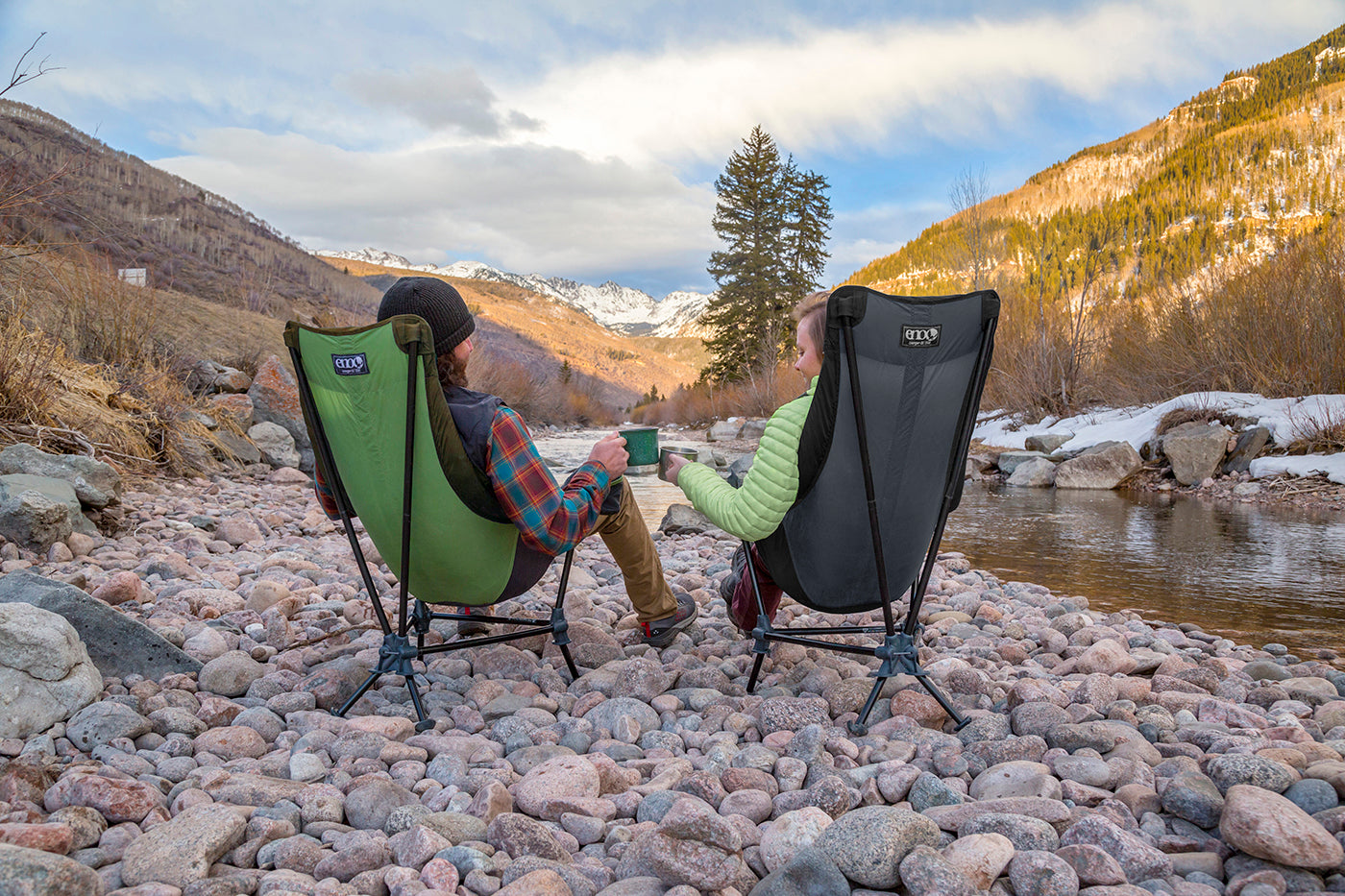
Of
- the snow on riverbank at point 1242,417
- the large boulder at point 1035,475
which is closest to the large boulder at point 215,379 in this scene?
the large boulder at point 1035,475

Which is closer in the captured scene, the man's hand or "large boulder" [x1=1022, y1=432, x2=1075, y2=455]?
the man's hand

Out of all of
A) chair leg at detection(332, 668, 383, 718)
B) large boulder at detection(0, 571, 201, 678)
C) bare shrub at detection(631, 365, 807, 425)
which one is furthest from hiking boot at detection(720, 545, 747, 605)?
bare shrub at detection(631, 365, 807, 425)

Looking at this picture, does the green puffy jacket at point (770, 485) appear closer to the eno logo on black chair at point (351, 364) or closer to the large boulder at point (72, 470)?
the eno logo on black chair at point (351, 364)

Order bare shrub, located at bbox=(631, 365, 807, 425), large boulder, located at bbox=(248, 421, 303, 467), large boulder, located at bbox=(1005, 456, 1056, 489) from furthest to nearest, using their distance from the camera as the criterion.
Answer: bare shrub, located at bbox=(631, 365, 807, 425) → large boulder, located at bbox=(1005, 456, 1056, 489) → large boulder, located at bbox=(248, 421, 303, 467)

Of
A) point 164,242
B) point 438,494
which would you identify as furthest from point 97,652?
point 164,242

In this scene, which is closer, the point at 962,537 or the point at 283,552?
the point at 283,552

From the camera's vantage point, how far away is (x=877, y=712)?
Result: 239 cm

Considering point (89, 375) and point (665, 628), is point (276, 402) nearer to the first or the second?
point (89, 375)

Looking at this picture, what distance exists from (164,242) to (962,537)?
97.9 ft

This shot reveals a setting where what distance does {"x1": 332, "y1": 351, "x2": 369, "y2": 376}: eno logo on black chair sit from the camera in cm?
215

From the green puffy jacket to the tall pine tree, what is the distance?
88.2 ft

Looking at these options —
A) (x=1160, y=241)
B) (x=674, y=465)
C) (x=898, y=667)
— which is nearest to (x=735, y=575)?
(x=674, y=465)

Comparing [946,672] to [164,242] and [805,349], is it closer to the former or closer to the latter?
[805,349]

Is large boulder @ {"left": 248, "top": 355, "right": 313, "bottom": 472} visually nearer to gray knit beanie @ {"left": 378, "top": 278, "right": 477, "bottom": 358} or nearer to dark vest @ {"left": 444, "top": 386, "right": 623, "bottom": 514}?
gray knit beanie @ {"left": 378, "top": 278, "right": 477, "bottom": 358}
